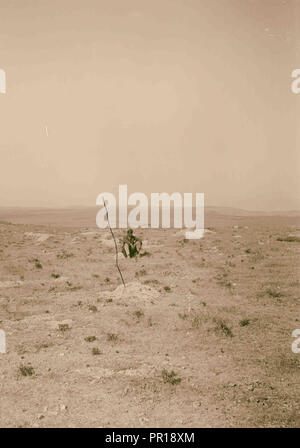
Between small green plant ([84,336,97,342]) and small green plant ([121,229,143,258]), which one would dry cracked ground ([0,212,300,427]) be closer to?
small green plant ([84,336,97,342])

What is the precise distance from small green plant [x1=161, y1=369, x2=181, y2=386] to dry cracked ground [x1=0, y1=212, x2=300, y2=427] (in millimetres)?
26

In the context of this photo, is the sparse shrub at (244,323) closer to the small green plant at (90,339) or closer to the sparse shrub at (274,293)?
the sparse shrub at (274,293)

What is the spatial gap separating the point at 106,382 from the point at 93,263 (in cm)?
1487

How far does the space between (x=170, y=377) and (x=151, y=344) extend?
7.69 feet

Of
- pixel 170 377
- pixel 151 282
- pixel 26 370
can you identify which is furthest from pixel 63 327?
pixel 151 282

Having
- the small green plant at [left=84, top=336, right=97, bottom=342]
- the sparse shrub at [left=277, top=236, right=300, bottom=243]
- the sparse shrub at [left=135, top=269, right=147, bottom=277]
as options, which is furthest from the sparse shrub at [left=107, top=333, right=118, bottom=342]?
the sparse shrub at [left=277, top=236, right=300, bottom=243]

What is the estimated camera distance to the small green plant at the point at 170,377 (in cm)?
893

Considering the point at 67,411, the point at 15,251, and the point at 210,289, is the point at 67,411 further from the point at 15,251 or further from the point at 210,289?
the point at 15,251

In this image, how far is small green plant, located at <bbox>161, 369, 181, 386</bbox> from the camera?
893cm

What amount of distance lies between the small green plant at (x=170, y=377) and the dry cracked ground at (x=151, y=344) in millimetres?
26

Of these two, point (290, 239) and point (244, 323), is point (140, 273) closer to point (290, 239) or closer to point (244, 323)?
point (244, 323)

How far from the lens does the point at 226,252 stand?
26.2 m

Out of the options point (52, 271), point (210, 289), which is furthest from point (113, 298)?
point (52, 271)

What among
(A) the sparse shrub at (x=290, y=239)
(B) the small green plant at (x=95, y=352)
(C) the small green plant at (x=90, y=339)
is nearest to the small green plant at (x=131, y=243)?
(C) the small green plant at (x=90, y=339)
